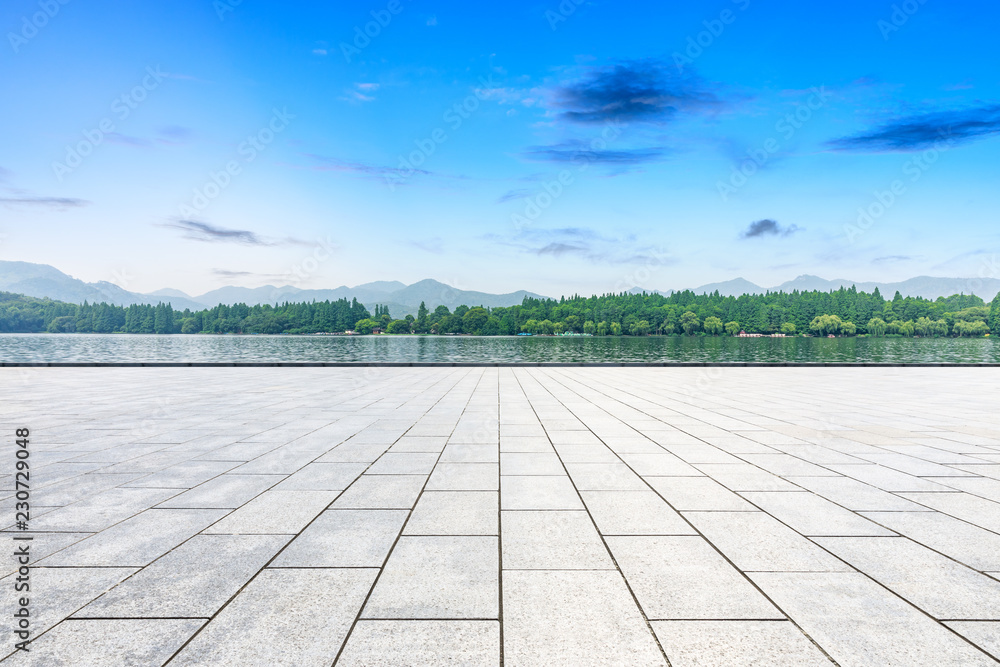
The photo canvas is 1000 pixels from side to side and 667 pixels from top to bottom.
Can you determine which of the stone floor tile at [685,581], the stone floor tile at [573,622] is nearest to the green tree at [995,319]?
the stone floor tile at [685,581]

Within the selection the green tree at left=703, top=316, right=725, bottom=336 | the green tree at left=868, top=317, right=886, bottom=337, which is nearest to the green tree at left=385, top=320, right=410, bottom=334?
the green tree at left=703, top=316, right=725, bottom=336

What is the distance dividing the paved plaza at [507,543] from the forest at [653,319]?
154m

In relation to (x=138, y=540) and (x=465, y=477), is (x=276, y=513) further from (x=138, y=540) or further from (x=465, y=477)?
(x=465, y=477)

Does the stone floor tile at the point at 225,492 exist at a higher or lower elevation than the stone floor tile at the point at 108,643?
lower

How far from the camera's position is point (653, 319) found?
160 metres

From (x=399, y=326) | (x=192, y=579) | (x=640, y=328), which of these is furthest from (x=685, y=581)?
(x=399, y=326)

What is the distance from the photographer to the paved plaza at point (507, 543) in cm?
276

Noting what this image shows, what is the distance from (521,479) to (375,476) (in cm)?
176

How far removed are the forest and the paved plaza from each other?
15439 centimetres

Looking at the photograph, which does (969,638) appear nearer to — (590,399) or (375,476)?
(375,476)

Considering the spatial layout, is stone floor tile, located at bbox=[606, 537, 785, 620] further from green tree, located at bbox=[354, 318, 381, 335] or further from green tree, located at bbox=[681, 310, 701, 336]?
green tree, located at bbox=[354, 318, 381, 335]

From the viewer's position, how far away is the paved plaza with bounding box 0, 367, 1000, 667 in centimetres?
276

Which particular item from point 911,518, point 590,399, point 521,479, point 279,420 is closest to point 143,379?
point 279,420

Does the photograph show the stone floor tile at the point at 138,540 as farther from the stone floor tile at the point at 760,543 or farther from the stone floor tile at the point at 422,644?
the stone floor tile at the point at 760,543
